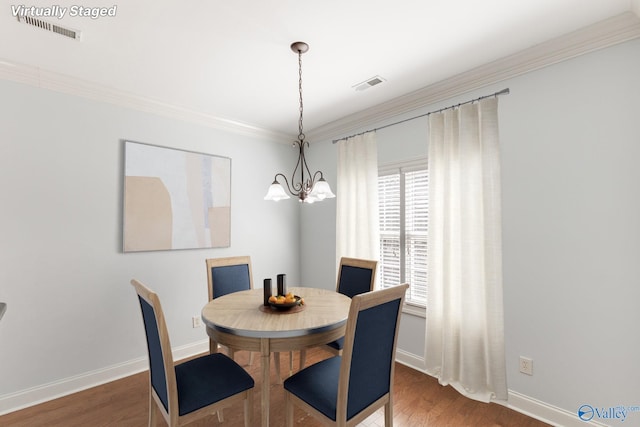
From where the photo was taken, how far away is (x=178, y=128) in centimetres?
320

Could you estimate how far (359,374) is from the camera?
4.87 ft

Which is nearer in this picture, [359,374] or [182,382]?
[359,374]

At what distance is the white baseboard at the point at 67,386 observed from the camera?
7.46 feet

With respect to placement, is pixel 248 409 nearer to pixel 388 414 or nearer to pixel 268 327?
pixel 268 327

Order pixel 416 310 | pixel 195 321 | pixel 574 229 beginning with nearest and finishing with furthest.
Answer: pixel 574 229 < pixel 416 310 < pixel 195 321

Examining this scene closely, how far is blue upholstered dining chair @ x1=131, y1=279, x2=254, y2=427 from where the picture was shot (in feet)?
4.80

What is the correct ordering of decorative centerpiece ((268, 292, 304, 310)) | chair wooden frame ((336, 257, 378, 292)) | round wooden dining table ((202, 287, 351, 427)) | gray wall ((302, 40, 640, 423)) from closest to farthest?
1. round wooden dining table ((202, 287, 351, 427))
2. gray wall ((302, 40, 640, 423))
3. decorative centerpiece ((268, 292, 304, 310))
4. chair wooden frame ((336, 257, 378, 292))

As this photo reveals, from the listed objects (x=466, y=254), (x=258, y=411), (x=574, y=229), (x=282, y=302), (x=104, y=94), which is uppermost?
(x=104, y=94)

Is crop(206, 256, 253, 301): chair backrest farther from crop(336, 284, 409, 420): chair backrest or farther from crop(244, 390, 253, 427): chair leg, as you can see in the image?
crop(336, 284, 409, 420): chair backrest

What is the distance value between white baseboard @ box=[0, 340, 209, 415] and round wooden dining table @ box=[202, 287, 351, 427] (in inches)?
58.1

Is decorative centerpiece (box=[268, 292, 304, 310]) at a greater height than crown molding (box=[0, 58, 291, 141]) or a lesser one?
lesser

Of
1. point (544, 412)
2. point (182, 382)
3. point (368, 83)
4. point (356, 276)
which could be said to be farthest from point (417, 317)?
point (368, 83)

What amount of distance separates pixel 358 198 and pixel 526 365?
2079mm

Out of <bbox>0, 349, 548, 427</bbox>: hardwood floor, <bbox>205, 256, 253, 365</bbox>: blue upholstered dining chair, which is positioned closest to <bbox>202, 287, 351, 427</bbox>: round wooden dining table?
<bbox>205, 256, 253, 365</bbox>: blue upholstered dining chair
